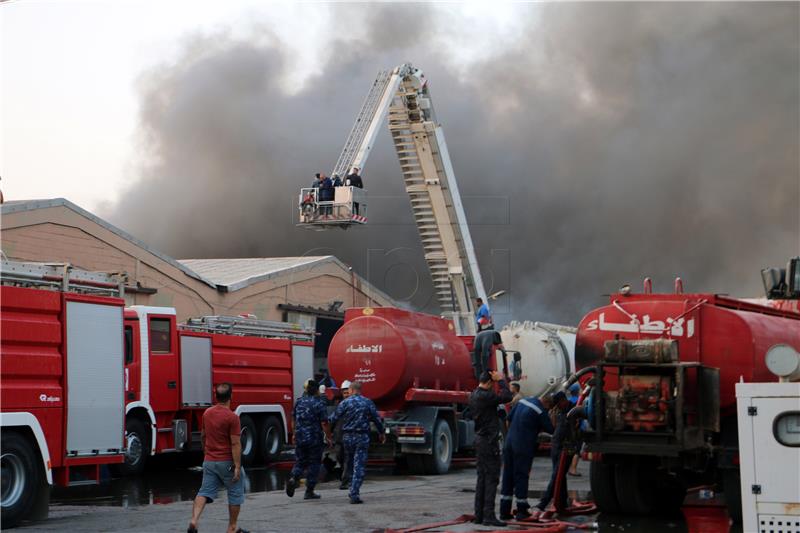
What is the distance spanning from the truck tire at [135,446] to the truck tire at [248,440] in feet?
8.47

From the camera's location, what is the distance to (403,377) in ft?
58.9

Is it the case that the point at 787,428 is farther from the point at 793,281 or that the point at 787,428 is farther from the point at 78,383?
the point at 78,383

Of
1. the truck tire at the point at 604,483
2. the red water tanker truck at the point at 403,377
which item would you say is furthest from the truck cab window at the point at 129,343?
the truck tire at the point at 604,483

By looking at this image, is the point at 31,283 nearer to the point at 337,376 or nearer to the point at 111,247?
the point at 337,376

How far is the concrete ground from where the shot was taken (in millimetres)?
11203

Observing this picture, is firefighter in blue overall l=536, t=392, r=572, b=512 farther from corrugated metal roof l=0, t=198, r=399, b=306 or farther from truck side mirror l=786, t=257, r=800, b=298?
corrugated metal roof l=0, t=198, r=399, b=306

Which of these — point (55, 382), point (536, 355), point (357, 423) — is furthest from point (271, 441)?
point (55, 382)

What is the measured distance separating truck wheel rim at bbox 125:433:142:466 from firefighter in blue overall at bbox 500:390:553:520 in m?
7.75

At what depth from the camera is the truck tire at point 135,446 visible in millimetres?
17422

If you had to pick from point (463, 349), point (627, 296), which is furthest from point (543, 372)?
point (627, 296)

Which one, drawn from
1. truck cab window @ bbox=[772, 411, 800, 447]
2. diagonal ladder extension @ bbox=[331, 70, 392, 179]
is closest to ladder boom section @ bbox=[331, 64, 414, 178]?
diagonal ladder extension @ bbox=[331, 70, 392, 179]

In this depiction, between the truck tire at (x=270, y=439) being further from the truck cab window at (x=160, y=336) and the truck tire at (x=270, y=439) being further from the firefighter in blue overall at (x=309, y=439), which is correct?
the firefighter in blue overall at (x=309, y=439)

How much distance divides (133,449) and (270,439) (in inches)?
162

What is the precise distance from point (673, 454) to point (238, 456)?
454 centimetres
